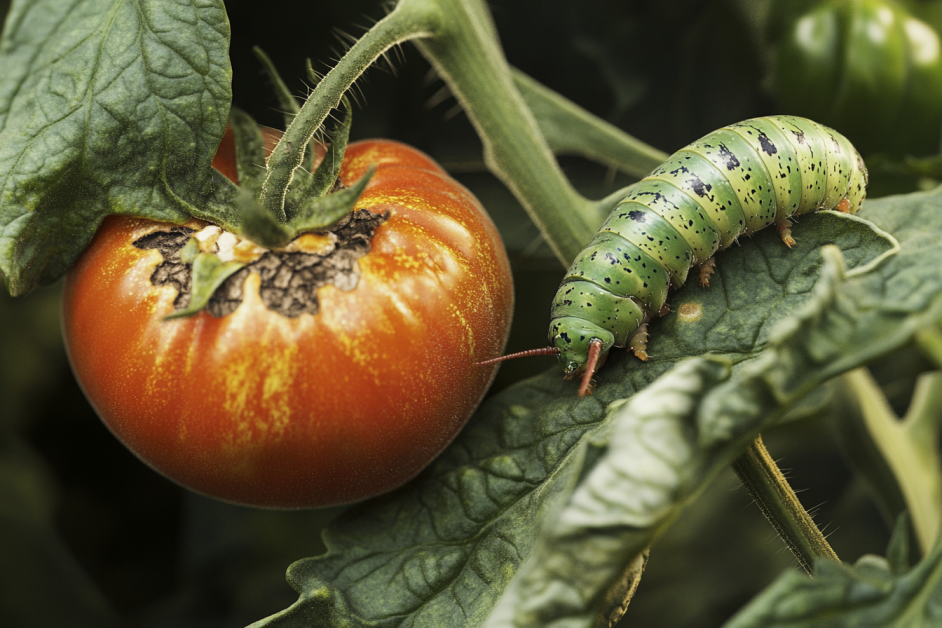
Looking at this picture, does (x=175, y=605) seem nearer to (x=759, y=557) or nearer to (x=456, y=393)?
(x=456, y=393)

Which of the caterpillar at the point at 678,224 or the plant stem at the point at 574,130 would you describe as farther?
the plant stem at the point at 574,130

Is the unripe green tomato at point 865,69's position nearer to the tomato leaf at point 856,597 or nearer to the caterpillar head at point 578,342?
the caterpillar head at point 578,342

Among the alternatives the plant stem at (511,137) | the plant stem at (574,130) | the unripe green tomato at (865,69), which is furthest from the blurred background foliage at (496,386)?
the plant stem at (511,137)

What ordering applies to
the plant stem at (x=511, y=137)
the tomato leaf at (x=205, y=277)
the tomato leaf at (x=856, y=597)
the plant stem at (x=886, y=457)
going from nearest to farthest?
1. the tomato leaf at (x=856, y=597)
2. the tomato leaf at (x=205, y=277)
3. the plant stem at (x=511, y=137)
4. the plant stem at (x=886, y=457)

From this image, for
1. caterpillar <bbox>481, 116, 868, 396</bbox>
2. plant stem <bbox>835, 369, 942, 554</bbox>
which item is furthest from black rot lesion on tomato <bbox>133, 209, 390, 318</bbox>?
plant stem <bbox>835, 369, 942, 554</bbox>

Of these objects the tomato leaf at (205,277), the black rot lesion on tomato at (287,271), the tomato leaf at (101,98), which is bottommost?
the black rot lesion on tomato at (287,271)

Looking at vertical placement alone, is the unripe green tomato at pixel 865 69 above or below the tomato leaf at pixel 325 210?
below

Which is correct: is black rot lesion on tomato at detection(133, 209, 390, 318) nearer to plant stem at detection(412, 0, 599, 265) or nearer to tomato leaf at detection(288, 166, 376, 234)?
tomato leaf at detection(288, 166, 376, 234)
